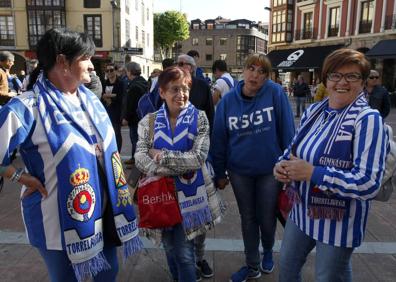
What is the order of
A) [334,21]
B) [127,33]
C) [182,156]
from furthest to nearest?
[127,33] < [334,21] < [182,156]

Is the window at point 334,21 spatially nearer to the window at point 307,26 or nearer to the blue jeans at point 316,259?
the window at point 307,26

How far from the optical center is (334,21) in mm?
28297

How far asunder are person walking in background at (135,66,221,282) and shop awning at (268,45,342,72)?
25991 millimetres

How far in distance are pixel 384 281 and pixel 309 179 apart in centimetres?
183

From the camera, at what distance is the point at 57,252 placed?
186 centimetres

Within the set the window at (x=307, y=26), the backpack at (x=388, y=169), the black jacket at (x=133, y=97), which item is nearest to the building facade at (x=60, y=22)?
the window at (x=307, y=26)

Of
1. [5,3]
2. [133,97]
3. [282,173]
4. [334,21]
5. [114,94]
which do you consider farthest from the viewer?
[5,3]

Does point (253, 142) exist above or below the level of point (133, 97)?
below

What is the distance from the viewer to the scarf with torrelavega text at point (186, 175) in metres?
2.48

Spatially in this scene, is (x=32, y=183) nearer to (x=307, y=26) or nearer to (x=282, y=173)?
(x=282, y=173)

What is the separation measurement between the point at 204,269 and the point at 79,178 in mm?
1740

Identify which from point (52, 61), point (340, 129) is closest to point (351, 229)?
point (340, 129)

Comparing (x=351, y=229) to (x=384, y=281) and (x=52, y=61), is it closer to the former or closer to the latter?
(x=384, y=281)

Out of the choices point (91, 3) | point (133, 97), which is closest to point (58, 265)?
point (133, 97)
